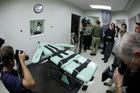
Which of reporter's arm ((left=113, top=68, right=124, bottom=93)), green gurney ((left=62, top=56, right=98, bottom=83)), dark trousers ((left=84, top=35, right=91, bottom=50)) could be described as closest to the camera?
reporter's arm ((left=113, top=68, right=124, bottom=93))

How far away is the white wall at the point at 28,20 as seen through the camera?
11.2ft

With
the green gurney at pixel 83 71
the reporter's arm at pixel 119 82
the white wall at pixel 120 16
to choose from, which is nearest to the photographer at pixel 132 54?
the reporter's arm at pixel 119 82

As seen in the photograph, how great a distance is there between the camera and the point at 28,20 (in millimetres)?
4023

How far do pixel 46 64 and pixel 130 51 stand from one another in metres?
3.79

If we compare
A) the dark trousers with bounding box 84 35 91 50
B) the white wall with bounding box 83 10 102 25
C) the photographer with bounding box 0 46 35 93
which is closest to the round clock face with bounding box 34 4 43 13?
the dark trousers with bounding box 84 35 91 50

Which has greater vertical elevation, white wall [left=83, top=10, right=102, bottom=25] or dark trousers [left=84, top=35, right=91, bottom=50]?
white wall [left=83, top=10, right=102, bottom=25]

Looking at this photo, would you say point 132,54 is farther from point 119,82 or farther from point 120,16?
point 120,16

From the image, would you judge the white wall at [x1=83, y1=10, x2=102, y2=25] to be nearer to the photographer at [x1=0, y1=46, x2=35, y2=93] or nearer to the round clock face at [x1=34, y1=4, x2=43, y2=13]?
the round clock face at [x1=34, y1=4, x2=43, y2=13]

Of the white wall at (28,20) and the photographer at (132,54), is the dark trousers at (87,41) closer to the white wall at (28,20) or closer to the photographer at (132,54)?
the white wall at (28,20)

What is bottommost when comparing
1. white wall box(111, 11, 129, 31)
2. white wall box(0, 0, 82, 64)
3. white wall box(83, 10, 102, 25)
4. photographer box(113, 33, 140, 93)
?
photographer box(113, 33, 140, 93)

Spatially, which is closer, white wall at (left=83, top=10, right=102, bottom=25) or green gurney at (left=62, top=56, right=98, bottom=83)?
green gurney at (left=62, top=56, right=98, bottom=83)

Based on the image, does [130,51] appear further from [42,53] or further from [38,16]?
[38,16]

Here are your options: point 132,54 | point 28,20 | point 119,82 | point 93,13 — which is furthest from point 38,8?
point 132,54

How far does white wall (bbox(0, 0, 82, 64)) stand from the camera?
341 cm
